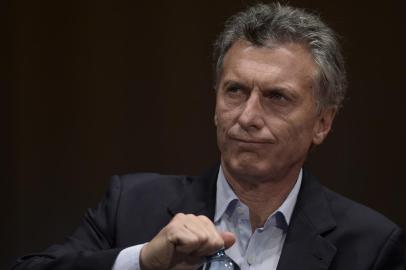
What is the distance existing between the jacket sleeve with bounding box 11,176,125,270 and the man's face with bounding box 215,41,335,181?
0.33 metres

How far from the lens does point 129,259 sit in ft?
6.03

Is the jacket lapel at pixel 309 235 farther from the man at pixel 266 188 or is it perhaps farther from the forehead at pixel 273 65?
the forehead at pixel 273 65

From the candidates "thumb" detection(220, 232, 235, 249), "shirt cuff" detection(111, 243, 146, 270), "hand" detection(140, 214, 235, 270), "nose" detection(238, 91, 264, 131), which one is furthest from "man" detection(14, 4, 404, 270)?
"thumb" detection(220, 232, 235, 249)

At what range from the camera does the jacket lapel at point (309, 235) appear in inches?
81.4

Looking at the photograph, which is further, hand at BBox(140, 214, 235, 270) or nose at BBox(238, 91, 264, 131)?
nose at BBox(238, 91, 264, 131)

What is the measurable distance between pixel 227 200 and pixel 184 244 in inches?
19.2

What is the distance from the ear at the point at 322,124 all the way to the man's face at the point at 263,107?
96 mm

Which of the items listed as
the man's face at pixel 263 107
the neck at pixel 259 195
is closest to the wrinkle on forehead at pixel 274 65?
the man's face at pixel 263 107

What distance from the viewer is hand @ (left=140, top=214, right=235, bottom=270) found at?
5.41 feet

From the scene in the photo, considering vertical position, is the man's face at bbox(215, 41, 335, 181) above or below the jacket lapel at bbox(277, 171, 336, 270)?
above

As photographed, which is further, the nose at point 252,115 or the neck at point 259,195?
the neck at point 259,195

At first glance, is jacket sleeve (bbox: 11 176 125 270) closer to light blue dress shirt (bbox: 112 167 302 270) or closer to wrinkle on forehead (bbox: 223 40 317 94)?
light blue dress shirt (bbox: 112 167 302 270)

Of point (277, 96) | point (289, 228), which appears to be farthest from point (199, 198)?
point (277, 96)

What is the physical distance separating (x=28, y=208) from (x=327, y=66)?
69.3 inches
